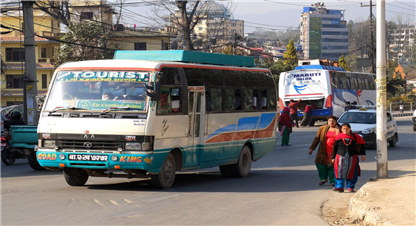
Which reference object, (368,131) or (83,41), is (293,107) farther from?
(83,41)

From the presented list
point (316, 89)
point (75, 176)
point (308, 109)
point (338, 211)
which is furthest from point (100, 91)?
point (316, 89)

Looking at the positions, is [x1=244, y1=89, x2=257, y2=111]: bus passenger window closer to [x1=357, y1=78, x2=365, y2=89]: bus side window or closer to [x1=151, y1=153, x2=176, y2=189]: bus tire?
[x1=151, y1=153, x2=176, y2=189]: bus tire

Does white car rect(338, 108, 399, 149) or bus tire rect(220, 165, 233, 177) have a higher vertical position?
white car rect(338, 108, 399, 149)

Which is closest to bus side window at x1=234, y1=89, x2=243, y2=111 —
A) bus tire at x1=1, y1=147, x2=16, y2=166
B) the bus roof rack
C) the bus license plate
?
the bus roof rack

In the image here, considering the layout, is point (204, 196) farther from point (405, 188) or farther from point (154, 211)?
point (405, 188)

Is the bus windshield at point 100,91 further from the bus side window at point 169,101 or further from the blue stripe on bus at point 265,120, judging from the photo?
the blue stripe on bus at point 265,120

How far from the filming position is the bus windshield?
11070mm

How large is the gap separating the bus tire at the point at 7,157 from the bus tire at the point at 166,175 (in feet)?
24.9

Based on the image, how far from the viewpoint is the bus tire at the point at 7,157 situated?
1764 centimetres

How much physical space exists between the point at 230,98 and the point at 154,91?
371 centimetres

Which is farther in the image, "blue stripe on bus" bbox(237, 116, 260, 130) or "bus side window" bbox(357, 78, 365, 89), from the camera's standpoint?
"bus side window" bbox(357, 78, 365, 89)

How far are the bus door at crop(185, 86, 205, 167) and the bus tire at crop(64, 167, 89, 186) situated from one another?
84.3 inches

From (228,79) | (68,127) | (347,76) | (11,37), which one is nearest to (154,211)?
(68,127)

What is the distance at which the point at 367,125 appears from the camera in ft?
75.6
